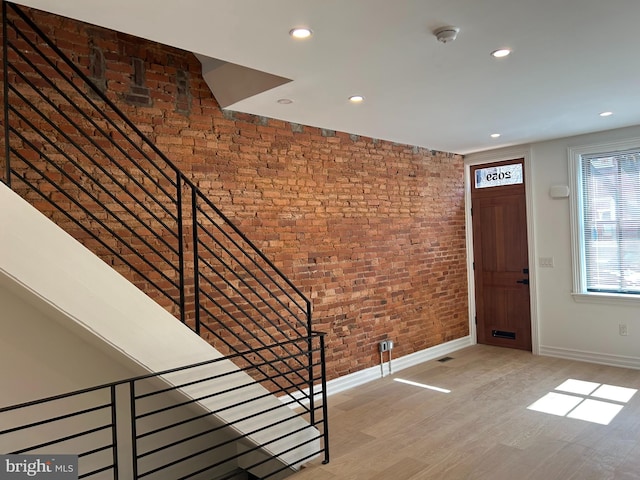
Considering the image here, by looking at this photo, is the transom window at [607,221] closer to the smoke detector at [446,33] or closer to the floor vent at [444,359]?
the floor vent at [444,359]

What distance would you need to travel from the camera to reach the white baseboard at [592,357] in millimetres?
5211

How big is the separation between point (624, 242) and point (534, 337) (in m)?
1.59

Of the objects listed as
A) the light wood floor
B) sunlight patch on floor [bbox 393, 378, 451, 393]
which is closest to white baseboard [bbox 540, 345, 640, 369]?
the light wood floor

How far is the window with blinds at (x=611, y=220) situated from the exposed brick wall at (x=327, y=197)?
157cm

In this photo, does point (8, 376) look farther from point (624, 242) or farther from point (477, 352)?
point (624, 242)

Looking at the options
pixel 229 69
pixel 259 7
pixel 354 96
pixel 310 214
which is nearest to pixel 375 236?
pixel 310 214

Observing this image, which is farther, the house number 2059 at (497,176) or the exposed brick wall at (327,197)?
the house number 2059 at (497,176)

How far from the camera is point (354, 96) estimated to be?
12.1 ft

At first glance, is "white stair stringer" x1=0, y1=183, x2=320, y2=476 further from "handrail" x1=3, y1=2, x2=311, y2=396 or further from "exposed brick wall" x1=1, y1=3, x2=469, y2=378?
"exposed brick wall" x1=1, y1=3, x2=469, y2=378

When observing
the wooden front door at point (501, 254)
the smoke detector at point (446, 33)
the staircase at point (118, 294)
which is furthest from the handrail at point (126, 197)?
the wooden front door at point (501, 254)

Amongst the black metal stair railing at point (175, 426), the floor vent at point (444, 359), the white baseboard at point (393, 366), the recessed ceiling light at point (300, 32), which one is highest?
the recessed ceiling light at point (300, 32)

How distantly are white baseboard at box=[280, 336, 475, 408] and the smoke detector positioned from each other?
3033mm

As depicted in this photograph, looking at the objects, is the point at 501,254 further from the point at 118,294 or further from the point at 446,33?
the point at 118,294

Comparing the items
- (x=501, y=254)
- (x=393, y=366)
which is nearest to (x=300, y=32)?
(x=393, y=366)
